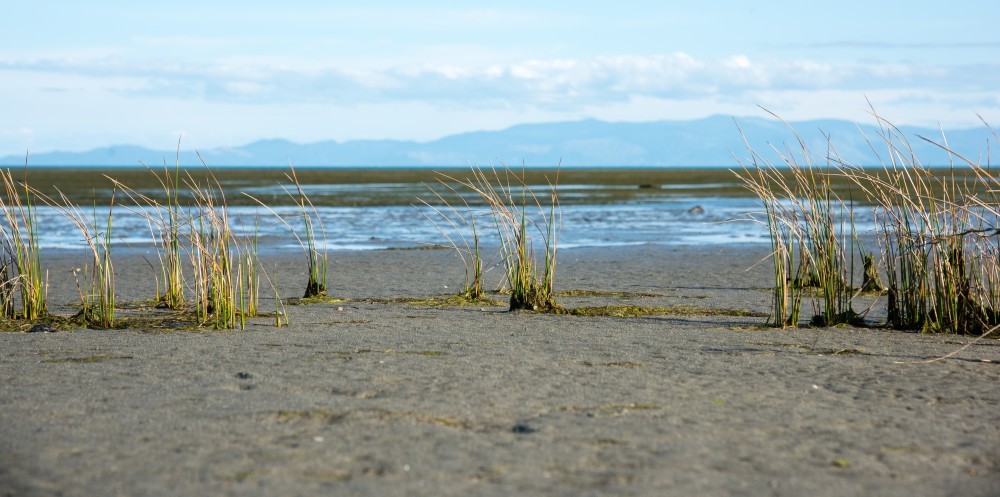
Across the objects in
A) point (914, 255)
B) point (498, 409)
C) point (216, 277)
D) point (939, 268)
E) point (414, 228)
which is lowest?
point (414, 228)

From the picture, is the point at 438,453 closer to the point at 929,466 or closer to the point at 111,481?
the point at 111,481

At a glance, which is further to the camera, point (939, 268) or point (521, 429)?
point (939, 268)

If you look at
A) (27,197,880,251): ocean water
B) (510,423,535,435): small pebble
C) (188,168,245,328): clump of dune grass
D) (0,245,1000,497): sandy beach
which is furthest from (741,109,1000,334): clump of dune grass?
(27,197,880,251): ocean water

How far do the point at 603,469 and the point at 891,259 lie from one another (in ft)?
17.8

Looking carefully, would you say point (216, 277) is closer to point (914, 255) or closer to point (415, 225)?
point (914, 255)

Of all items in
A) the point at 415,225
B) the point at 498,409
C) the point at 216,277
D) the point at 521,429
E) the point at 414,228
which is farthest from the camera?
the point at 415,225

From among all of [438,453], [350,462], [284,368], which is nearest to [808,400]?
[438,453]

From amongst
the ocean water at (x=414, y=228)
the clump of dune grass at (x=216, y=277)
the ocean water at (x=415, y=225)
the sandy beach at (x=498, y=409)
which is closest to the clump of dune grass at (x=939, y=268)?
the sandy beach at (x=498, y=409)

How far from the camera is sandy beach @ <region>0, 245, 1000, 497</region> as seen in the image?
4.44m

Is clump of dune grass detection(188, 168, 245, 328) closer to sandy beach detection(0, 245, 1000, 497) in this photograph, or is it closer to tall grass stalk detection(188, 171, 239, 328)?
tall grass stalk detection(188, 171, 239, 328)

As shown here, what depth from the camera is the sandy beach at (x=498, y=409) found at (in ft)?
14.6

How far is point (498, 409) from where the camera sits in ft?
18.6

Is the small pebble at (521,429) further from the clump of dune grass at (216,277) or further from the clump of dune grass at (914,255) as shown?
the clump of dune grass at (216,277)

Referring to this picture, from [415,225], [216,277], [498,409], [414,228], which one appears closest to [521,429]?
[498,409]
